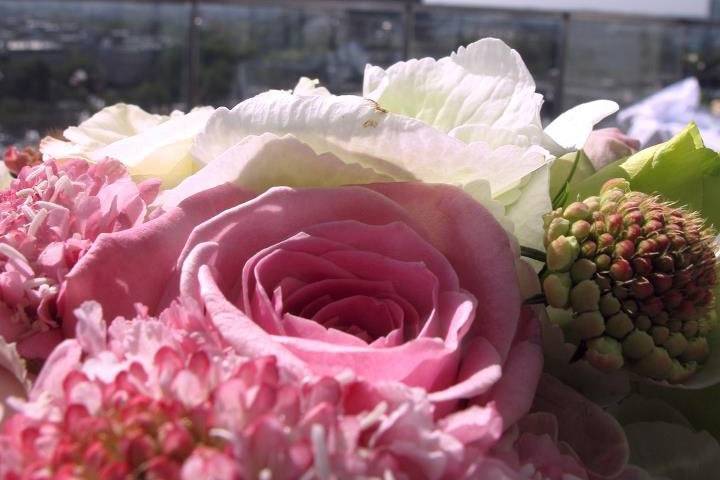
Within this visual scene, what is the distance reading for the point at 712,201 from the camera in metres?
0.49

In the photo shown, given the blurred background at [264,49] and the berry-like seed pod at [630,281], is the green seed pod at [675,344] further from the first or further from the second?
the blurred background at [264,49]

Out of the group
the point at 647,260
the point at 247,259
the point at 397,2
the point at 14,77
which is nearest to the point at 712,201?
the point at 647,260

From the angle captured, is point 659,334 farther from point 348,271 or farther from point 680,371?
point 348,271

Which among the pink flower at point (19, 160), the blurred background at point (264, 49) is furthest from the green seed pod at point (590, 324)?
the blurred background at point (264, 49)

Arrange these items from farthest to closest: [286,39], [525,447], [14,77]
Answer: [286,39], [14,77], [525,447]

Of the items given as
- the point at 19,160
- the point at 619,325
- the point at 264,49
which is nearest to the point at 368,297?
the point at 619,325

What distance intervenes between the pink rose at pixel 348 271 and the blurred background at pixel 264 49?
224 cm

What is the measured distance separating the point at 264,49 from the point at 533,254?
10.6ft

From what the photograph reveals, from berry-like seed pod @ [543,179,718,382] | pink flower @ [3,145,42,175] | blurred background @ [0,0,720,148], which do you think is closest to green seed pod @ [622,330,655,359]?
berry-like seed pod @ [543,179,718,382]

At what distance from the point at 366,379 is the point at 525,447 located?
89 millimetres

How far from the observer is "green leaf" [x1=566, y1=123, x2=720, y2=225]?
48cm

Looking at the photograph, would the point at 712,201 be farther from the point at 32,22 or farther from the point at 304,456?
the point at 32,22

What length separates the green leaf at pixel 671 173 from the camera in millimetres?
484

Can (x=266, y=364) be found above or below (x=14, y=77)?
above
